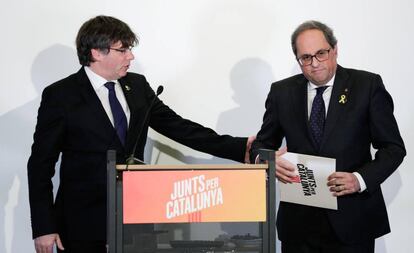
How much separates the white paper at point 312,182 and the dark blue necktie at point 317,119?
0.67 ft

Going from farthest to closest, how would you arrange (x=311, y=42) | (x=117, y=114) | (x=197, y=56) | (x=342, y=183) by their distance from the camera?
(x=197, y=56)
(x=117, y=114)
(x=311, y=42)
(x=342, y=183)

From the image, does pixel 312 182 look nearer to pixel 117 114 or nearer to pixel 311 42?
pixel 311 42

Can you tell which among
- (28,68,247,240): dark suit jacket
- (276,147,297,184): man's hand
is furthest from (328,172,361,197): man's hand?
(28,68,247,240): dark suit jacket

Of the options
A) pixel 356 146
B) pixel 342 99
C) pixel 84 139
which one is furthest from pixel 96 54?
pixel 356 146

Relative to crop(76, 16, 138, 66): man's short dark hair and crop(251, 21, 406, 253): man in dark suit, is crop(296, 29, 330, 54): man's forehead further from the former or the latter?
crop(76, 16, 138, 66): man's short dark hair

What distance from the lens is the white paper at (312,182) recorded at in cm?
225

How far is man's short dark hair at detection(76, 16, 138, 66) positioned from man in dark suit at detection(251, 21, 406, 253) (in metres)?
0.74

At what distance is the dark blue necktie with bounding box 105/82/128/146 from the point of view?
8.65 ft

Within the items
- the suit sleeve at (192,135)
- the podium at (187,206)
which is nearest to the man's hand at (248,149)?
the suit sleeve at (192,135)

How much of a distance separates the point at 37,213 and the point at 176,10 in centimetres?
141

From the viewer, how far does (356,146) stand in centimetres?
243

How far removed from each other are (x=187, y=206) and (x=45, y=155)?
36.9 inches

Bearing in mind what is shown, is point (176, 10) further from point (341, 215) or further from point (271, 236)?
point (271, 236)

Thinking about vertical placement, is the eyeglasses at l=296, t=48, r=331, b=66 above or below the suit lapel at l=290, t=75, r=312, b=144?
above
